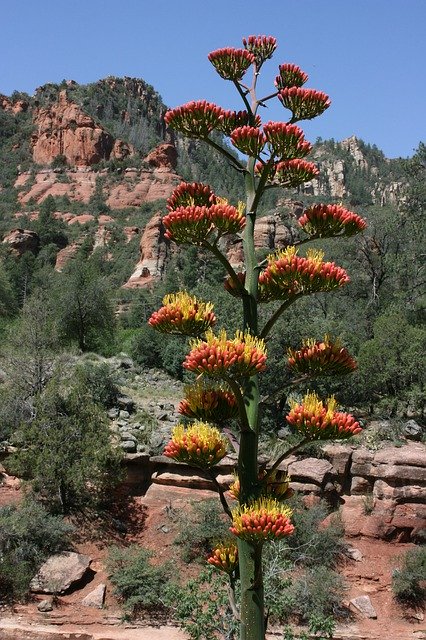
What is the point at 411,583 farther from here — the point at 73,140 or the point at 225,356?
the point at 73,140

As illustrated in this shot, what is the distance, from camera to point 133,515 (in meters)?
15.6

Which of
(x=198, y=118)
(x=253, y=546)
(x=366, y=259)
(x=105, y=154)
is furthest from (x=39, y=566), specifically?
(x=105, y=154)

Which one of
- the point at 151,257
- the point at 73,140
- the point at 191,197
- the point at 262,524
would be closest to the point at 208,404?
the point at 262,524

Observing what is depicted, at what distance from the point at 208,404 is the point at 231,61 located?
2586mm

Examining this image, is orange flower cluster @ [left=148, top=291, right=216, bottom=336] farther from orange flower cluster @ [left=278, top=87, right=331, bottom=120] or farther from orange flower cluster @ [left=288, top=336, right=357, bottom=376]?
orange flower cluster @ [left=278, top=87, right=331, bottom=120]

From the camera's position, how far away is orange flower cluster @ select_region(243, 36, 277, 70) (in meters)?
4.52

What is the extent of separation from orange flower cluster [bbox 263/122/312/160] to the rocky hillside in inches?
1729

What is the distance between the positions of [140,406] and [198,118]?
16.1m

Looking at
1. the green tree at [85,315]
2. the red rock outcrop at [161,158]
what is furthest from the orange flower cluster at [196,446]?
the red rock outcrop at [161,158]

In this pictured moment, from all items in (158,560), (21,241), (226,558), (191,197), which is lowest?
(158,560)

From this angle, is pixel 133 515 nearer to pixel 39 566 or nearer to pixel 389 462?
Result: pixel 39 566

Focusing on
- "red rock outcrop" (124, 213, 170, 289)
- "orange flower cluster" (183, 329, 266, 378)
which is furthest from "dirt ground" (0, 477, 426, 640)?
"red rock outcrop" (124, 213, 170, 289)

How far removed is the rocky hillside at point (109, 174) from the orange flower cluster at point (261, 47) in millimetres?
43391

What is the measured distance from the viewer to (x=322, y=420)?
3766mm
